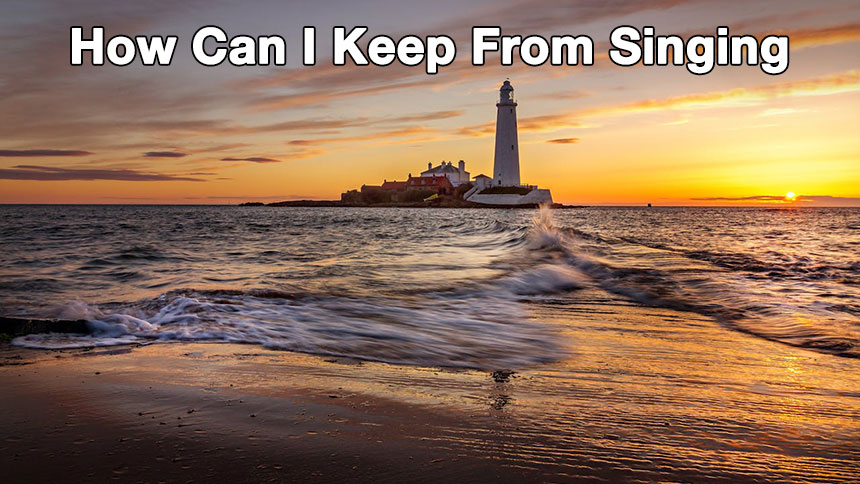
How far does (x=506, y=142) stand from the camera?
Answer: 7156 cm

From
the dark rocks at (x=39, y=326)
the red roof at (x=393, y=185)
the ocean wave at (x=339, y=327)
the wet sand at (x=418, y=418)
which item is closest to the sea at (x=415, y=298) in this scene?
the ocean wave at (x=339, y=327)

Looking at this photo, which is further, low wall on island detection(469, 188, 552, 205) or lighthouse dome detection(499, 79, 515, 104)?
low wall on island detection(469, 188, 552, 205)

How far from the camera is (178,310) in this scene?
19.8 ft

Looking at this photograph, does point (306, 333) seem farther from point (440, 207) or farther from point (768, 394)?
point (440, 207)

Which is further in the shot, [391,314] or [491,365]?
[391,314]

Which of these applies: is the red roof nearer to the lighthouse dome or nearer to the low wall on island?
the low wall on island

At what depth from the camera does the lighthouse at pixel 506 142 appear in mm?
69125

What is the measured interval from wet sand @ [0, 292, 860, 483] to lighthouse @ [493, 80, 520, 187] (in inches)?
2642

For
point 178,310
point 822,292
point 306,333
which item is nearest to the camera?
point 306,333

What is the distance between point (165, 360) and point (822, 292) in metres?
8.63

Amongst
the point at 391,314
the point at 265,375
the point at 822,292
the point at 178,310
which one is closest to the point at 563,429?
the point at 265,375

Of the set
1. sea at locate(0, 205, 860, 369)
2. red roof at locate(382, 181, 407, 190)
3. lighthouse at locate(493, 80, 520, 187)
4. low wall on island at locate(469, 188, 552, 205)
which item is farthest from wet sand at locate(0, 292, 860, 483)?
red roof at locate(382, 181, 407, 190)

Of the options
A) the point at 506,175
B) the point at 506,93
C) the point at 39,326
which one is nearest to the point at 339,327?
the point at 39,326

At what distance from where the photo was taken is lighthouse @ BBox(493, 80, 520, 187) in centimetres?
6912
